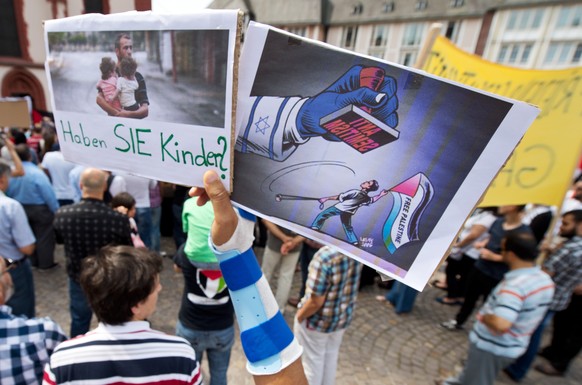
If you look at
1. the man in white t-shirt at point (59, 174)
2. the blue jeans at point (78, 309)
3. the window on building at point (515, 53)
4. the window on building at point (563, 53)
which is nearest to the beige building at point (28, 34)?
the man in white t-shirt at point (59, 174)

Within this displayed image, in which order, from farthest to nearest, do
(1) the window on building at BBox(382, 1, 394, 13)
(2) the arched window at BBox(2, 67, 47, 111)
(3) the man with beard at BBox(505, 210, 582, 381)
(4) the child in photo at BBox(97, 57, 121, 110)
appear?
(1) the window on building at BBox(382, 1, 394, 13) → (2) the arched window at BBox(2, 67, 47, 111) → (3) the man with beard at BBox(505, 210, 582, 381) → (4) the child in photo at BBox(97, 57, 121, 110)

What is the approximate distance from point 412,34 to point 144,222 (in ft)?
120

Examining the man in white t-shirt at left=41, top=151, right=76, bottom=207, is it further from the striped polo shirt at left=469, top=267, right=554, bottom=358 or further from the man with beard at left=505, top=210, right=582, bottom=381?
the man with beard at left=505, top=210, right=582, bottom=381

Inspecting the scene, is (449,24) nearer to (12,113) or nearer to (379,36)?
(379,36)

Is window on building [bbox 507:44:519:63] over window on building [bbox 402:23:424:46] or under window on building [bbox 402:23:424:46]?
under

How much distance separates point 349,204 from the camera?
101cm

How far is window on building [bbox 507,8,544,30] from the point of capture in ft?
89.2

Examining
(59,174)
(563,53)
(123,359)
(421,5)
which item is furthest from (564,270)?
(421,5)

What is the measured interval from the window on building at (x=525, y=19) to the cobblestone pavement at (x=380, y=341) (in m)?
34.2

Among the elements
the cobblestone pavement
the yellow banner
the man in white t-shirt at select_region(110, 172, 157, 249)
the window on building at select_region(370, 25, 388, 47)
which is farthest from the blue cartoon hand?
the window on building at select_region(370, 25, 388, 47)

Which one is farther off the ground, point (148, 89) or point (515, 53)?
point (515, 53)

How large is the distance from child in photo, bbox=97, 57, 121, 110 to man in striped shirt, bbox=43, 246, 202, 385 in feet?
2.33

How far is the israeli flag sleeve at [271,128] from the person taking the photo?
3.19ft

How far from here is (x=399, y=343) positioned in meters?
3.72
